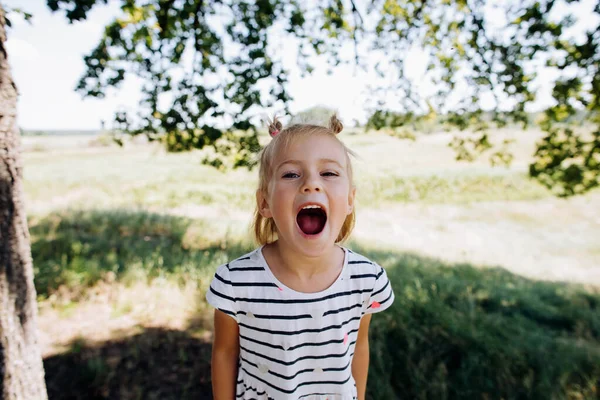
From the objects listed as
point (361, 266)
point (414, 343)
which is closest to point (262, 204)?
point (361, 266)

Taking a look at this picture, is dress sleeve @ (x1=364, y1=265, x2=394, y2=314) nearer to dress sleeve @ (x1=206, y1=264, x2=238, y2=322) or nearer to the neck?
the neck

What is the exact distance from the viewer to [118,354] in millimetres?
3605

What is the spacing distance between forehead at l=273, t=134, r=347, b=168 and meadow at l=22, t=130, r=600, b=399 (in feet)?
0.95

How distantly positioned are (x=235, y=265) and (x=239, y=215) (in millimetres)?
10913

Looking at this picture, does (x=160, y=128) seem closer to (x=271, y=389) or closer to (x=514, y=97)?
(x=271, y=389)

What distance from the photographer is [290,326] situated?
147 centimetres

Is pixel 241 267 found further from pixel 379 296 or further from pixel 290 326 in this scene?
pixel 379 296

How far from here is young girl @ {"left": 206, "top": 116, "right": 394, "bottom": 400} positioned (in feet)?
4.61

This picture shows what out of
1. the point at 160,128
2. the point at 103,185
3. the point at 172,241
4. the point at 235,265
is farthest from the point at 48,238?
the point at 103,185

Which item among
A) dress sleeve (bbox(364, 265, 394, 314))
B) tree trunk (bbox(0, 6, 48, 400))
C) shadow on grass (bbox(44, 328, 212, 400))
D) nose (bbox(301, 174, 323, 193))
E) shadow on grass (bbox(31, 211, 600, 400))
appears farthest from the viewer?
shadow on grass (bbox(31, 211, 600, 400))

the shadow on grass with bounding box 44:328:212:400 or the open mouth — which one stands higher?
the open mouth

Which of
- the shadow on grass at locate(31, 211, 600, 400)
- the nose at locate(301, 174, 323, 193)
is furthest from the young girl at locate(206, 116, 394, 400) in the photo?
the shadow on grass at locate(31, 211, 600, 400)

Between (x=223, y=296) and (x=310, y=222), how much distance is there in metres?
0.42

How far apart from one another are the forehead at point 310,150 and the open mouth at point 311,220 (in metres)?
0.19
